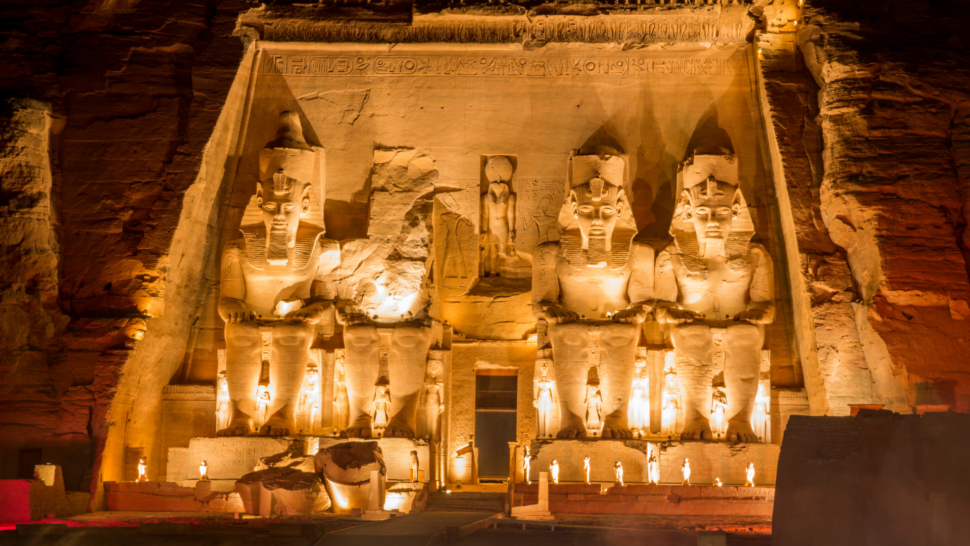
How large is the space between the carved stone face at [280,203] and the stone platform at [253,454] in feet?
9.63

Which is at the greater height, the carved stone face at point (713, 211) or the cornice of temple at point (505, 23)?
the cornice of temple at point (505, 23)

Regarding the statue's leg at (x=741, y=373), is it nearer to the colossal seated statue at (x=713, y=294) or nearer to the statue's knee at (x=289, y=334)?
the colossal seated statue at (x=713, y=294)

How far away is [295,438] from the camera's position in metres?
14.5

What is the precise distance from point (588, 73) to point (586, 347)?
461cm

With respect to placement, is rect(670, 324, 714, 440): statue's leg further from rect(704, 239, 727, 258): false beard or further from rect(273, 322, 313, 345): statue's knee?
rect(273, 322, 313, 345): statue's knee

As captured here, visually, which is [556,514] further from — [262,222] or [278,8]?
[278,8]

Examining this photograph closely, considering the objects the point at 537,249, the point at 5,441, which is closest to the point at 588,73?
the point at 537,249

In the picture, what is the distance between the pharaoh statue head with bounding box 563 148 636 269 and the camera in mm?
14945

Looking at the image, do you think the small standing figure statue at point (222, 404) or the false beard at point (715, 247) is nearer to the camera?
the small standing figure statue at point (222, 404)

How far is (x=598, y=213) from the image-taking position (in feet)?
49.0

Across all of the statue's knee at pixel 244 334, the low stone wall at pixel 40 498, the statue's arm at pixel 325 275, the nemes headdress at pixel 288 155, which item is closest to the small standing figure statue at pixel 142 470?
the low stone wall at pixel 40 498

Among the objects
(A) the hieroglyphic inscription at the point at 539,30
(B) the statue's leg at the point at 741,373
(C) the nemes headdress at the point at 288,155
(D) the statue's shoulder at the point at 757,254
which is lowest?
(B) the statue's leg at the point at 741,373

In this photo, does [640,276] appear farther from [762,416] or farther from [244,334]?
[244,334]

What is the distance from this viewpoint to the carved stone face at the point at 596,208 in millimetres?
14922
